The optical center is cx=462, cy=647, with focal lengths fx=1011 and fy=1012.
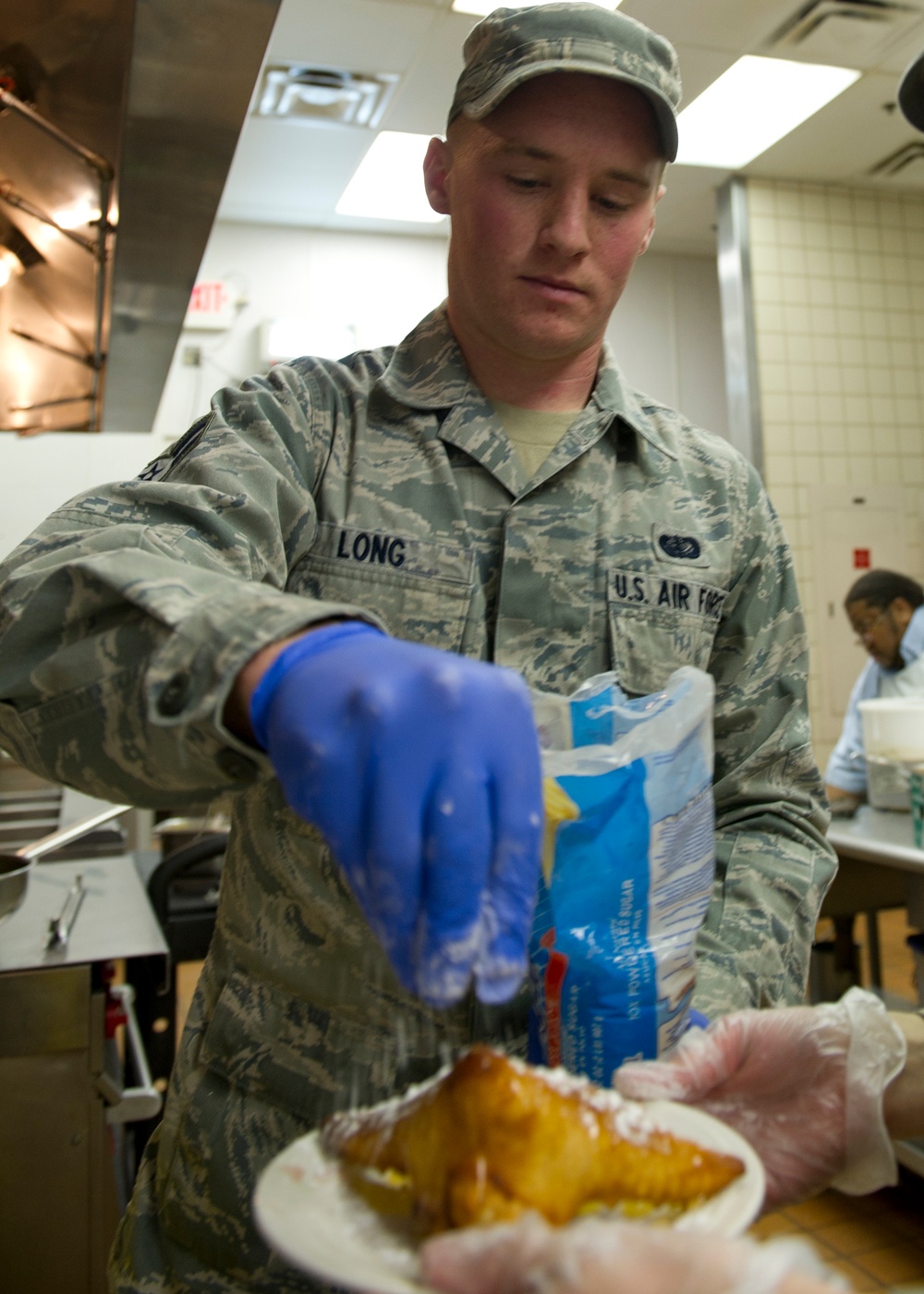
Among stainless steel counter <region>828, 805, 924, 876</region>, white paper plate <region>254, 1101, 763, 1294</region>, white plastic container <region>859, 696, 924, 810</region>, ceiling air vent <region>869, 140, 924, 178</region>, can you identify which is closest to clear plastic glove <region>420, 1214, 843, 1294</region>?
white paper plate <region>254, 1101, 763, 1294</region>

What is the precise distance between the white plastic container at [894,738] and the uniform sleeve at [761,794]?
1.71 meters

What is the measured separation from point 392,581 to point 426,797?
0.57 m

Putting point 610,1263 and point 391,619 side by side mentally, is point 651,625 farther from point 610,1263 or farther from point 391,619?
point 610,1263

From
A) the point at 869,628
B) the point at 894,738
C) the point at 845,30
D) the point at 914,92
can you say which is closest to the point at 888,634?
the point at 869,628

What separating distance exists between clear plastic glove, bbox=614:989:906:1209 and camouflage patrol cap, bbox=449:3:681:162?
0.90m

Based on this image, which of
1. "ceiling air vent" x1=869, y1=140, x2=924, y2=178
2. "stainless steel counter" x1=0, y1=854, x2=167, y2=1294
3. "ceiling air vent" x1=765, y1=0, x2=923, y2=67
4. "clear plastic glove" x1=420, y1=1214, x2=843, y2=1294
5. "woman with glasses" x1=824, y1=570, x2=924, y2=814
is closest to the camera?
"clear plastic glove" x1=420, y1=1214, x2=843, y2=1294

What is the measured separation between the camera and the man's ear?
47.3 inches

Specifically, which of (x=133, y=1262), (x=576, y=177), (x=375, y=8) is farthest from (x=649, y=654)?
(x=375, y=8)

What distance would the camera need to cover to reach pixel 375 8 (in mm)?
3402

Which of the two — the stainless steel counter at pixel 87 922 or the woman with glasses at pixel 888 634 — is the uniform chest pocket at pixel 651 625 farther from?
the woman with glasses at pixel 888 634

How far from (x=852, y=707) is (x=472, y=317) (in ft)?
11.3

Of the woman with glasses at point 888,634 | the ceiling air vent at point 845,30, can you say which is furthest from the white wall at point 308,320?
the woman with glasses at point 888,634

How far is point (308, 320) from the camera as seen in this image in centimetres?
530

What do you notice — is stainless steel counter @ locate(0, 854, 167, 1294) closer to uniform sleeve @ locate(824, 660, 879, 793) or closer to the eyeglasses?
uniform sleeve @ locate(824, 660, 879, 793)
